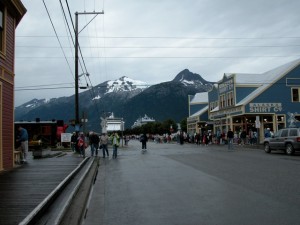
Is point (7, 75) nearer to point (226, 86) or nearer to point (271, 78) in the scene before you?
point (271, 78)

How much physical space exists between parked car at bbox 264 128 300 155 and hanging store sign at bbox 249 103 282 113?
18736mm

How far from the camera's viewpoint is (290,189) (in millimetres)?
10523

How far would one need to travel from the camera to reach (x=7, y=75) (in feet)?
51.9

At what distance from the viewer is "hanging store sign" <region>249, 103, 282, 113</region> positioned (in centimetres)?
4562

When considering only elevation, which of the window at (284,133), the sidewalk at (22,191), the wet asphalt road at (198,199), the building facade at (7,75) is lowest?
the wet asphalt road at (198,199)

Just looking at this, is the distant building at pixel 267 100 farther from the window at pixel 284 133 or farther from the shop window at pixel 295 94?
the window at pixel 284 133

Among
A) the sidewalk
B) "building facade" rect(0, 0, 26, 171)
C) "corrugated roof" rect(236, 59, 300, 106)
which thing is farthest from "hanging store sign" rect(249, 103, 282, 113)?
the sidewalk

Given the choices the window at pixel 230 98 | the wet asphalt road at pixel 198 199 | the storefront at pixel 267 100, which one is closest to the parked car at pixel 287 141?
the wet asphalt road at pixel 198 199

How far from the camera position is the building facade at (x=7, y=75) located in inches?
593

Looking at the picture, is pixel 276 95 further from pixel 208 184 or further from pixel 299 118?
pixel 208 184

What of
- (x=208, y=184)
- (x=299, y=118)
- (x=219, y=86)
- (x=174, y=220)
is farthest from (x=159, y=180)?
(x=219, y=86)

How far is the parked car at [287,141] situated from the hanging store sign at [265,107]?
1874 centimetres

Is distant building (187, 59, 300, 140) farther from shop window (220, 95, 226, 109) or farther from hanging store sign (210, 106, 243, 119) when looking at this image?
shop window (220, 95, 226, 109)

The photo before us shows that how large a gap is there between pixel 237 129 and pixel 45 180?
40.0m
